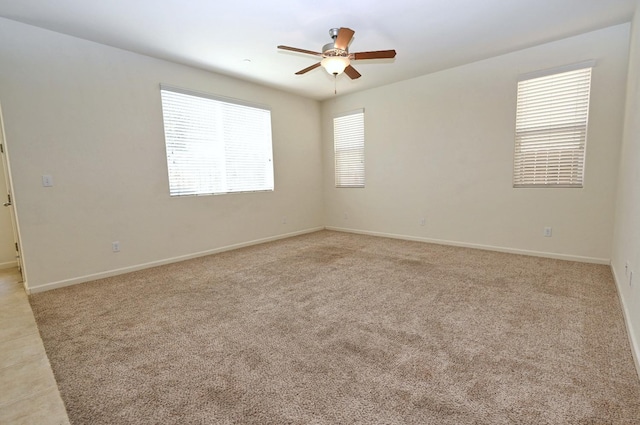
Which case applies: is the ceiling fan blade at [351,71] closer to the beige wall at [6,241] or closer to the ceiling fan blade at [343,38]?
the ceiling fan blade at [343,38]

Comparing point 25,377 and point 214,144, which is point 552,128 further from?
point 25,377

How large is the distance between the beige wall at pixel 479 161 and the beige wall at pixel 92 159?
2888 millimetres

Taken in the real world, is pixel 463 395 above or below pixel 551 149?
below

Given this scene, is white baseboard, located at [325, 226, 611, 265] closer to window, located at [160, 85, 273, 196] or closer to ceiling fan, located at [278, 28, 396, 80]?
window, located at [160, 85, 273, 196]

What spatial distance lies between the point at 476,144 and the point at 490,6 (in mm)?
1950

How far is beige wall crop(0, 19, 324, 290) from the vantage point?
304 centimetres

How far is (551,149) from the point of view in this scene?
3.79 metres

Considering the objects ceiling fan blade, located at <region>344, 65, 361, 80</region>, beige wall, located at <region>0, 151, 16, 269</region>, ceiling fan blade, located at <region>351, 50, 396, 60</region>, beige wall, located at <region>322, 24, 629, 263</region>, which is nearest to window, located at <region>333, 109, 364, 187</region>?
beige wall, located at <region>322, 24, 629, 263</region>

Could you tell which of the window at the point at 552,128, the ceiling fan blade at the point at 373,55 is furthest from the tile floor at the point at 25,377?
the window at the point at 552,128

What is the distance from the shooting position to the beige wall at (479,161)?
11.3ft

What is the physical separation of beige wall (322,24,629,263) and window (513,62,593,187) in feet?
0.32

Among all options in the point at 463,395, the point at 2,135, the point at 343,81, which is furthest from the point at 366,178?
the point at 2,135

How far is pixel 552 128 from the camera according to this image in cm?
376

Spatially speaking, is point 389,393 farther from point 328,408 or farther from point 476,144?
point 476,144
